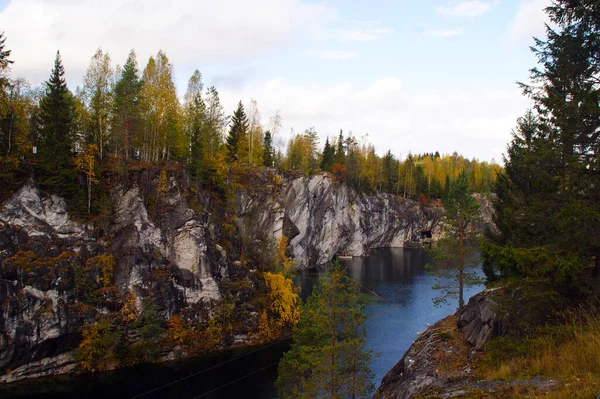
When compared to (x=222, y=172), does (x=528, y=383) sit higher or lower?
lower

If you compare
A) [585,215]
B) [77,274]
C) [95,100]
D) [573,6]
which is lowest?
[77,274]

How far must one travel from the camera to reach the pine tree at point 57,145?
104ft

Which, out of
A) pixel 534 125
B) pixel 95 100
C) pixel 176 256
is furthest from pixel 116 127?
pixel 534 125

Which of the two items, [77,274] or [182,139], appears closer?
[77,274]

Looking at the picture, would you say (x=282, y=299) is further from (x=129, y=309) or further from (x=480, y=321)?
(x=480, y=321)

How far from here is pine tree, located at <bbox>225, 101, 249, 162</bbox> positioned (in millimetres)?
57750

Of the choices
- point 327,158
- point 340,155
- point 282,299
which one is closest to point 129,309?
point 282,299

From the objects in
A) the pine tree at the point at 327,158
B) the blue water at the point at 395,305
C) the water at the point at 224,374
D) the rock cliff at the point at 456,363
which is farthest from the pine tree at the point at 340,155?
the rock cliff at the point at 456,363

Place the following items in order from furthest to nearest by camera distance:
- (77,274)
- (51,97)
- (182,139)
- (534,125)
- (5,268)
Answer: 1. (182,139)
2. (51,97)
3. (77,274)
4. (5,268)
5. (534,125)

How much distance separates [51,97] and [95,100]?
11.2 ft

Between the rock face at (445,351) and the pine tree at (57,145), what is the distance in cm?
2889

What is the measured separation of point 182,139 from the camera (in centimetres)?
4506

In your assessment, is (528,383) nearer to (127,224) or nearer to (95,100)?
(127,224)

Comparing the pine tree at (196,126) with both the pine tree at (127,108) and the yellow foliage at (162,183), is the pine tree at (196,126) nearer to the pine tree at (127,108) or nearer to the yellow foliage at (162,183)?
the yellow foliage at (162,183)
